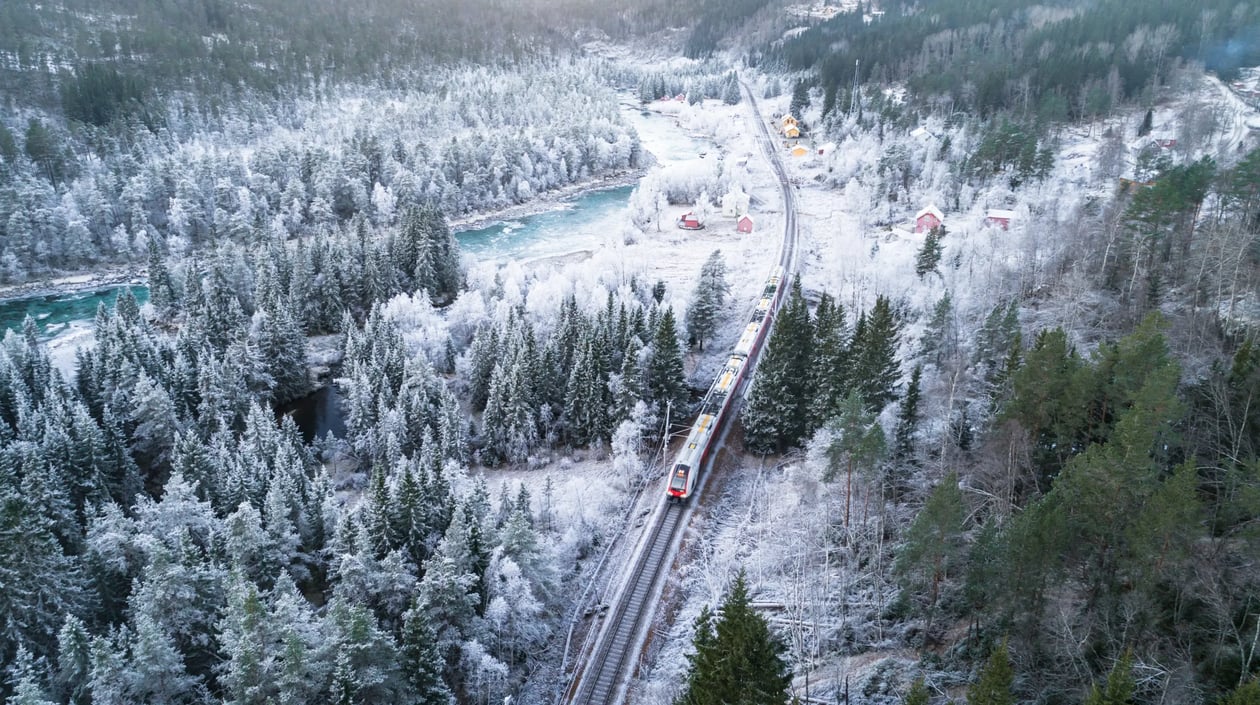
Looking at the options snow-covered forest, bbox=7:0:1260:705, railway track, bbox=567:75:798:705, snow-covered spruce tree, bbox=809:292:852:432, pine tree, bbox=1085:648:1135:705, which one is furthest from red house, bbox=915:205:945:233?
pine tree, bbox=1085:648:1135:705

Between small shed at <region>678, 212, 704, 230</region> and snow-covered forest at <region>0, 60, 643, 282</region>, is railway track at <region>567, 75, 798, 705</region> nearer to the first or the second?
small shed at <region>678, 212, 704, 230</region>

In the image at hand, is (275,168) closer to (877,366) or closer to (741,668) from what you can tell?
(877,366)

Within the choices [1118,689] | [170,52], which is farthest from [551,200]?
[1118,689]

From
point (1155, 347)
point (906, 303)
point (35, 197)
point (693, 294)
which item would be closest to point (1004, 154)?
point (906, 303)

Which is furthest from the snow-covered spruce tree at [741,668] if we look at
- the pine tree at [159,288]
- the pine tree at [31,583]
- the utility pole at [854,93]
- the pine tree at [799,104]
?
the pine tree at [799,104]

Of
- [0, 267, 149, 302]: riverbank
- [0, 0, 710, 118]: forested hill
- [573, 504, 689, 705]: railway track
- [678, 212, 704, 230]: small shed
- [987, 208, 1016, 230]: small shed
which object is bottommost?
[573, 504, 689, 705]: railway track

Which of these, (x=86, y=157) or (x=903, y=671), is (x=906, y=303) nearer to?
(x=903, y=671)

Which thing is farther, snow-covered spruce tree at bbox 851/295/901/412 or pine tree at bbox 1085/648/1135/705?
snow-covered spruce tree at bbox 851/295/901/412

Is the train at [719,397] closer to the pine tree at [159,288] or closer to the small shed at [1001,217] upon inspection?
the small shed at [1001,217]
